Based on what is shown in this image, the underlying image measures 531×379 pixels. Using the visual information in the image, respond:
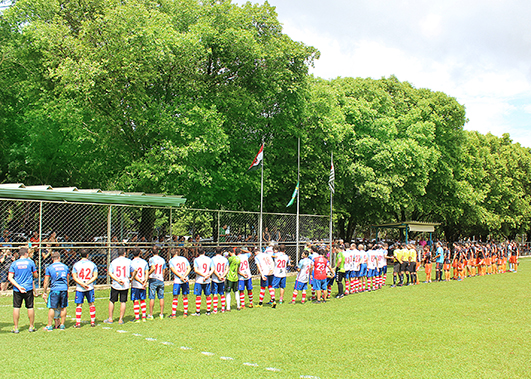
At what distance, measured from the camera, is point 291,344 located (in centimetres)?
937

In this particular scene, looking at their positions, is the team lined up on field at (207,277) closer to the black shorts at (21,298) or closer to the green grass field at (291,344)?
the black shorts at (21,298)

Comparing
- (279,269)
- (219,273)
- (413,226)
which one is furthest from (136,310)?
(413,226)

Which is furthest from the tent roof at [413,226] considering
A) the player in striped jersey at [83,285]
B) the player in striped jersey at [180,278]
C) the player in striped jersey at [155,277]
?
the player in striped jersey at [83,285]

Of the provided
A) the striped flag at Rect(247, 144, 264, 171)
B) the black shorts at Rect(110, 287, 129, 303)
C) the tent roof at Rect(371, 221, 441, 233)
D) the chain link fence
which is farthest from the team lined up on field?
the tent roof at Rect(371, 221, 441, 233)

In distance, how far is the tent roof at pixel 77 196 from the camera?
1554 cm

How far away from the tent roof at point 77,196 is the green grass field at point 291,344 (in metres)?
3.56

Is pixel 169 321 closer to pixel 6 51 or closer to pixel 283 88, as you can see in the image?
pixel 283 88

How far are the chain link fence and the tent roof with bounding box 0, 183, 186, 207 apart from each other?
312 millimetres

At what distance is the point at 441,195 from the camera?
4166 cm

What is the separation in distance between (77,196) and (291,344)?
1079 centimetres

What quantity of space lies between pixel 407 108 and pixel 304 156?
627 inches

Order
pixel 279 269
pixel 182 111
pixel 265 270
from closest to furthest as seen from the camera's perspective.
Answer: pixel 265 270 → pixel 279 269 → pixel 182 111

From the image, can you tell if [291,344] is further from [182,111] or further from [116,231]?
[182,111]

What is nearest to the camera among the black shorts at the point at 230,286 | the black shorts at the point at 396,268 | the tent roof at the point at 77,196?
the black shorts at the point at 230,286
